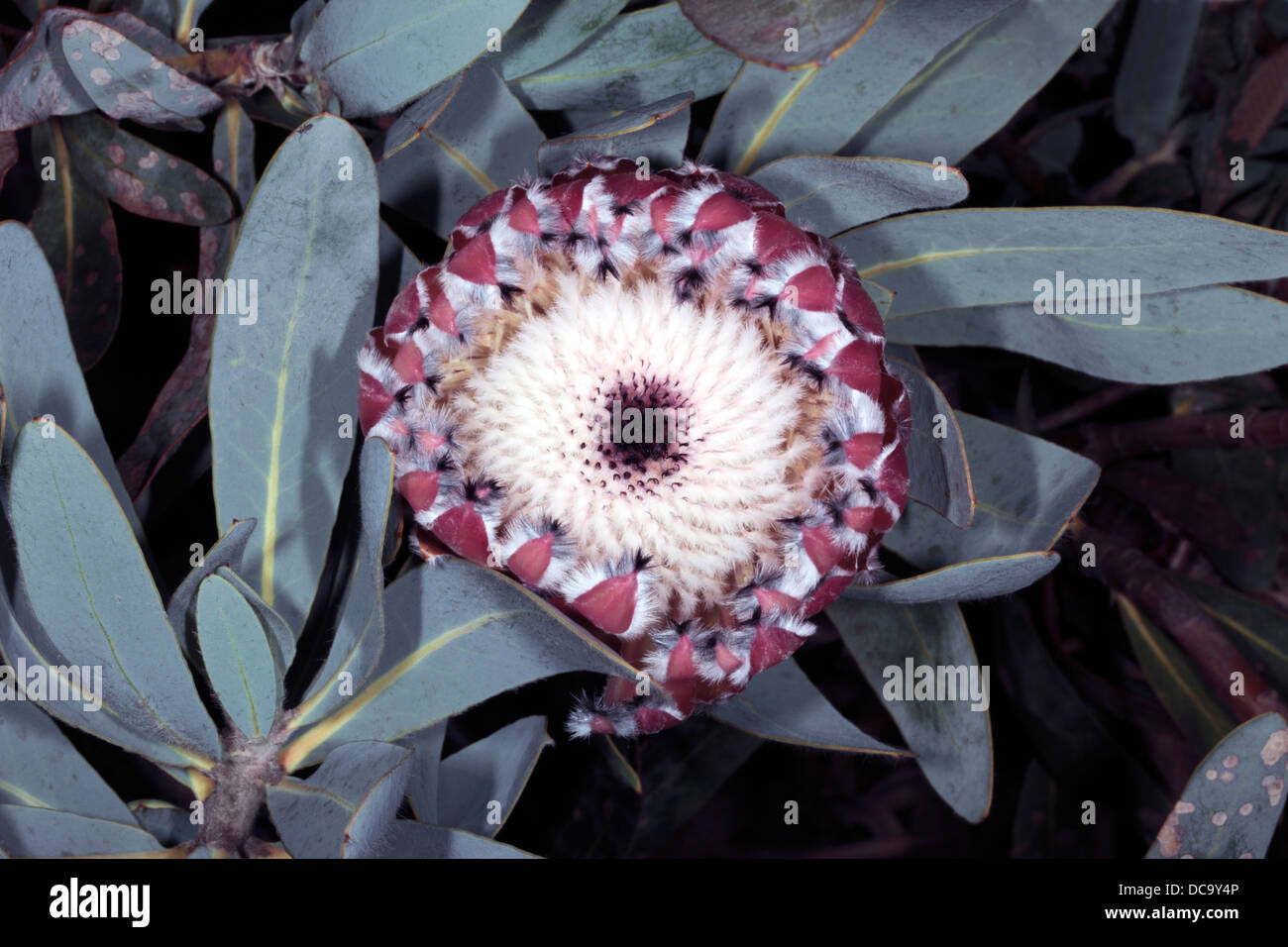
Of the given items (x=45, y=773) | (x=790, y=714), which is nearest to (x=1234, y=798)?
(x=790, y=714)

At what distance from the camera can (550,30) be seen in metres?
1.29

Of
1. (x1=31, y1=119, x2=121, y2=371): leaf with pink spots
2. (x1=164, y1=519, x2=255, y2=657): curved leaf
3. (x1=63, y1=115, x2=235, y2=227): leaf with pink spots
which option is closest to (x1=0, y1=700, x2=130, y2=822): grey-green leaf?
(x1=164, y1=519, x2=255, y2=657): curved leaf

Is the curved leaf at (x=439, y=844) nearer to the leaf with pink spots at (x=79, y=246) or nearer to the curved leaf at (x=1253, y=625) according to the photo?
the leaf with pink spots at (x=79, y=246)

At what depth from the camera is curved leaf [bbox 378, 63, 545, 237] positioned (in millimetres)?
1268

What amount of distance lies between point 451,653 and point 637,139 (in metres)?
0.62

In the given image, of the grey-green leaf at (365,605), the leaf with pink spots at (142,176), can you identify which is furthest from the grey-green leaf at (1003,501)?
the leaf with pink spots at (142,176)

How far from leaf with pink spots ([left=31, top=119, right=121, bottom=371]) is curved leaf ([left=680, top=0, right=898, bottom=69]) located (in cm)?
86

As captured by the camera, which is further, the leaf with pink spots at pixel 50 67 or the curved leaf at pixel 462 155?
the curved leaf at pixel 462 155

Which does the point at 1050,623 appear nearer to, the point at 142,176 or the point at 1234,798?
the point at 1234,798

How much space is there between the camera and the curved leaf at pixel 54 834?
1140 millimetres

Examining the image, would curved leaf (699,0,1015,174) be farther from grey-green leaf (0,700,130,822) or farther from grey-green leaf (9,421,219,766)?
grey-green leaf (0,700,130,822)

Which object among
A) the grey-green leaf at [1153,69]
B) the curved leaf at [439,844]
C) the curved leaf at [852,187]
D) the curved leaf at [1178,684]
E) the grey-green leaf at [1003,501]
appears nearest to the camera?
the curved leaf at [439,844]

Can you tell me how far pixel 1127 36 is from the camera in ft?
6.57

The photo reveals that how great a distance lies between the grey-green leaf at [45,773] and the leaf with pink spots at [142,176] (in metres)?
0.61
